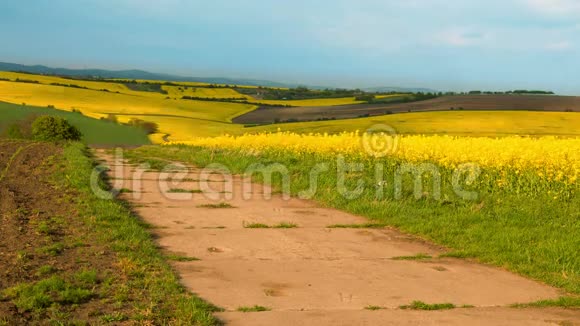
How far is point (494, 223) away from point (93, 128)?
46.6 m

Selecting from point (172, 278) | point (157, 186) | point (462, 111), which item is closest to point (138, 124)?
point (462, 111)

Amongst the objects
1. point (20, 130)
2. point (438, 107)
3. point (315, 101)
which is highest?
point (438, 107)

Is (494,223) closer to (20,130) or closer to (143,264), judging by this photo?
(143,264)

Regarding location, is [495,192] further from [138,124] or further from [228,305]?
[138,124]

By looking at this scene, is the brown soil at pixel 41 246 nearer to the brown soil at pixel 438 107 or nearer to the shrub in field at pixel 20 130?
the shrub in field at pixel 20 130

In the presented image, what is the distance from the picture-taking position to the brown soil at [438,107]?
5256cm

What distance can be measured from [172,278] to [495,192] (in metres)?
8.34

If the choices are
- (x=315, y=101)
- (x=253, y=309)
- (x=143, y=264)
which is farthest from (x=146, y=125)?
(x=253, y=309)

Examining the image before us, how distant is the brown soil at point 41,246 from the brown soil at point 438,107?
43854mm

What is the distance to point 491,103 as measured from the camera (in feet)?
182

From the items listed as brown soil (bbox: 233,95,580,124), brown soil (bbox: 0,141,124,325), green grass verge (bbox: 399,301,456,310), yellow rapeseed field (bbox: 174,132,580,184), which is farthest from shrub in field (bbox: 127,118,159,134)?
green grass verge (bbox: 399,301,456,310)

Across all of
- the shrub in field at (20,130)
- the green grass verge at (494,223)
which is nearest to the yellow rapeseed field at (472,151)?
the green grass verge at (494,223)

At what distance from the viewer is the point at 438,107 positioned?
55.9 metres

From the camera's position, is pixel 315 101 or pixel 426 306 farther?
pixel 315 101
